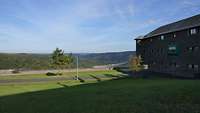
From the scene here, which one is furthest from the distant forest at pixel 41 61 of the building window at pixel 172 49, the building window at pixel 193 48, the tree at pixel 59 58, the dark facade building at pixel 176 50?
the building window at pixel 193 48

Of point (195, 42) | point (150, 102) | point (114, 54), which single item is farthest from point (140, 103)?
point (114, 54)

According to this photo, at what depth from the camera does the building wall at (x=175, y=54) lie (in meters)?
40.9

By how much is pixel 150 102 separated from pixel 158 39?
41011 mm

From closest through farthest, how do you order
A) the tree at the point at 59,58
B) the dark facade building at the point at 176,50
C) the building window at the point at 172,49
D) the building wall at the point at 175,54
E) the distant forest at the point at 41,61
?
the dark facade building at the point at 176,50 < the building wall at the point at 175,54 < the building window at the point at 172,49 < the tree at the point at 59,58 < the distant forest at the point at 41,61

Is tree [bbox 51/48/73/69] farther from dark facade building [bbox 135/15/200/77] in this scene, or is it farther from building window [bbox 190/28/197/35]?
building window [bbox 190/28/197/35]

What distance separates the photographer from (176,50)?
151ft

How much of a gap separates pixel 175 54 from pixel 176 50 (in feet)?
2.57

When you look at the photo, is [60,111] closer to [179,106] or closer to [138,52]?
[179,106]

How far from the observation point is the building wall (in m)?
40.9

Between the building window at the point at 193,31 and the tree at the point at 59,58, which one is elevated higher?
the building window at the point at 193,31

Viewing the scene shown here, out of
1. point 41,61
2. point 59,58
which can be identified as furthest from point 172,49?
point 41,61

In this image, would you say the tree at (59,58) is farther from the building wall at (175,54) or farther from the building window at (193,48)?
the building window at (193,48)

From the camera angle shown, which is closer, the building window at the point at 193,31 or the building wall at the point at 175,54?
the building window at the point at 193,31

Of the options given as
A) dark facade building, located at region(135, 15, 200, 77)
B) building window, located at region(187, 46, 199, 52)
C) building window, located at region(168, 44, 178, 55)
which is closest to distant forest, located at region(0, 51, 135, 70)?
dark facade building, located at region(135, 15, 200, 77)
